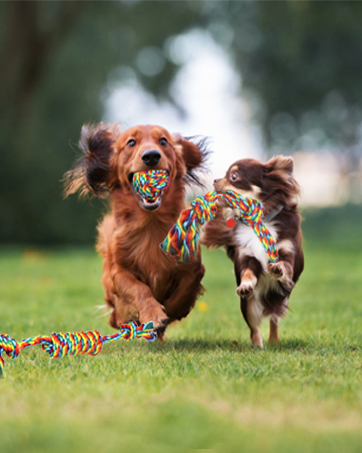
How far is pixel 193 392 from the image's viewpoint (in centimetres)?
256

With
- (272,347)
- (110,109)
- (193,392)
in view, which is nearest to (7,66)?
(110,109)

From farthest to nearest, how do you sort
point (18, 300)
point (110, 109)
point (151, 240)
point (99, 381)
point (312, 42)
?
point (312, 42) < point (110, 109) < point (18, 300) < point (151, 240) < point (99, 381)

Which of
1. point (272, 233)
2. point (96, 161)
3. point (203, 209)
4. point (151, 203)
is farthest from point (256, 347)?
point (96, 161)

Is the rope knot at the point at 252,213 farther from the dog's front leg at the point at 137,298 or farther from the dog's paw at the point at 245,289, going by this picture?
the dog's front leg at the point at 137,298

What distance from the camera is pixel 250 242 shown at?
3984 mm

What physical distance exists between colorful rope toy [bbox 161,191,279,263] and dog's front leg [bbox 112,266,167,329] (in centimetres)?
37

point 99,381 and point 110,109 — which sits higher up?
point 110,109

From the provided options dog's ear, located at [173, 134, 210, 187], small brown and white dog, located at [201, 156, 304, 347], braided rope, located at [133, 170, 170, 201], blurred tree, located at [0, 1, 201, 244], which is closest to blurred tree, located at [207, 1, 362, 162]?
blurred tree, located at [0, 1, 201, 244]

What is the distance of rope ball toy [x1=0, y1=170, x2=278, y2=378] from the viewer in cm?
345

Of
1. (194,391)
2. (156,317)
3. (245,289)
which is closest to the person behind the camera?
(194,391)

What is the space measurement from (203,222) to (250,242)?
0.38m

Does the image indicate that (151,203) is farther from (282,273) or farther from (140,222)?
(282,273)

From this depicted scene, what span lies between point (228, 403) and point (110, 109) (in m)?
16.7

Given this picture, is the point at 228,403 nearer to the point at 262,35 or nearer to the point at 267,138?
the point at 262,35
